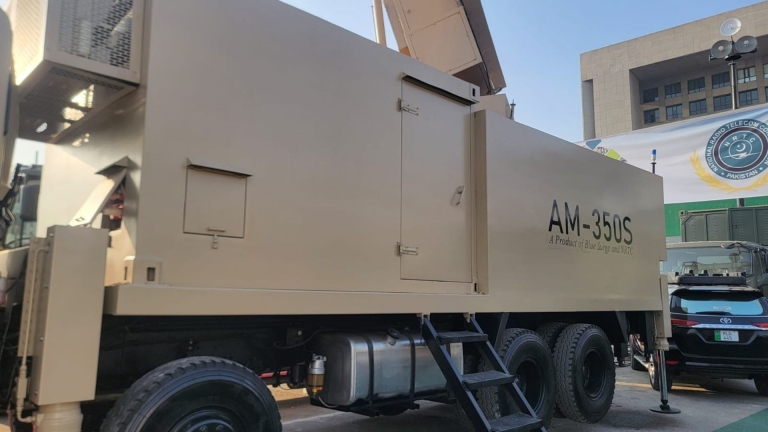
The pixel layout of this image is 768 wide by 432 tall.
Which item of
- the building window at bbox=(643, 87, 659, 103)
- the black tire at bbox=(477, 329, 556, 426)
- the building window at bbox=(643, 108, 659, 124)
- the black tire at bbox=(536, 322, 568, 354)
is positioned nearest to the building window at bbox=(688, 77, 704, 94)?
the building window at bbox=(643, 87, 659, 103)

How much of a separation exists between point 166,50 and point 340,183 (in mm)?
1318

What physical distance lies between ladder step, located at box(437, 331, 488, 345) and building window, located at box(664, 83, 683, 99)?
151 ft

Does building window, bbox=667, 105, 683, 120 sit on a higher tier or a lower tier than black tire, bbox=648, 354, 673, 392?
higher

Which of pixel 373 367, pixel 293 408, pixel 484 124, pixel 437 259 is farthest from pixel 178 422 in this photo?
pixel 293 408

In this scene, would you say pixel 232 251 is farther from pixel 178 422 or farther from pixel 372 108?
pixel 372 108

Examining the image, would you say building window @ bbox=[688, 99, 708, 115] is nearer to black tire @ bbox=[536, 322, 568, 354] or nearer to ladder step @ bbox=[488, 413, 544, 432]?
black tire @ bbox=[536, 322, 568, 354]

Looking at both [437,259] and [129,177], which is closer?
[129,177]

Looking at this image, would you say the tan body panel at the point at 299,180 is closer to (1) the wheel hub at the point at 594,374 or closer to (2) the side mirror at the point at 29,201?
(2) the side mirror at the point at 29,201

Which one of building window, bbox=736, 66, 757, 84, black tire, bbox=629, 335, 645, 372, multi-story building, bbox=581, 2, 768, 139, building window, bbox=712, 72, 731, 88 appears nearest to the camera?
black tire, bbox=629, 335, 645, 372

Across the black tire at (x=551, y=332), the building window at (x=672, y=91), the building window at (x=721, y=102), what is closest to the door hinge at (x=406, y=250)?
the black tire at (x=551, y=332)

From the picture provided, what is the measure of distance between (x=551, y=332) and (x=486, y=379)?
1971 millimetres

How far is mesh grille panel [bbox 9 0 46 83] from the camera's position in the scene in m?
2.80

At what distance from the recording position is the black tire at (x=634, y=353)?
9032 millimetres

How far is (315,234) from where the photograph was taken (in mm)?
3568
